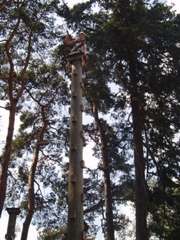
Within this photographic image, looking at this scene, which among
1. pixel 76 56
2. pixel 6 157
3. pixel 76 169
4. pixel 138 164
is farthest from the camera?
pixel 138 164

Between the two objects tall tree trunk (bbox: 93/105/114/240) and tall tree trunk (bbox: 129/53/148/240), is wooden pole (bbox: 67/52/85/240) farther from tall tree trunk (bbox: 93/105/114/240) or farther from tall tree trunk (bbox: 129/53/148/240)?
tall tree trunk (bbox: 93/105/114/240)

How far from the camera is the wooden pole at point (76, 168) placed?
529 centimetres

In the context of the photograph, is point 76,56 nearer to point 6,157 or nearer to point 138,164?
point 6,157

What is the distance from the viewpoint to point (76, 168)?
230 inches

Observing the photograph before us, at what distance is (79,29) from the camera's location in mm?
13227

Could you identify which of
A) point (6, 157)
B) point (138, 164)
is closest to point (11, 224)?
point (6, 157)

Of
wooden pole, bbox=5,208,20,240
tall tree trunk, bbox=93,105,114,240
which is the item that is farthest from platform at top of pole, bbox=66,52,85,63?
tall tree trunk, bbox=93,105,114,240

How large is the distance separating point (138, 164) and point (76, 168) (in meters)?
3.63

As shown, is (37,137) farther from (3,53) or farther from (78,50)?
(78,50)

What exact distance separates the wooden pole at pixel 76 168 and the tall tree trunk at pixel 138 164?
3.14 m

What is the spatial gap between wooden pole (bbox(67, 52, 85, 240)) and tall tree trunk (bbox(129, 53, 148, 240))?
3136mm

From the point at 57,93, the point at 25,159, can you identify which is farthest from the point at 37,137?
the point at 57,93

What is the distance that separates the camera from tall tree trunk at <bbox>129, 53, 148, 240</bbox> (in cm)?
806

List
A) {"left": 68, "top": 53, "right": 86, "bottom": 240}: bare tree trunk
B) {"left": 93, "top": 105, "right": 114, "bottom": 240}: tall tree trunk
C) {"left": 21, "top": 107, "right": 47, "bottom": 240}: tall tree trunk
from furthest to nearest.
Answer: {"left": 93, "top": 105, "right": 114, "bottom": 240}: tall tree trunk < {"left": 21, "top": 107, "right": 47, "bottom": 240}: tall tree trunk < {"left": 68, "top": 53, "right": 86, "bottom": 240}: bare tree trunk
